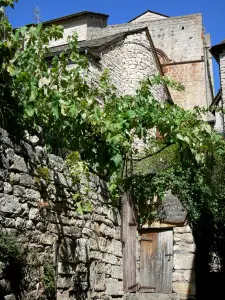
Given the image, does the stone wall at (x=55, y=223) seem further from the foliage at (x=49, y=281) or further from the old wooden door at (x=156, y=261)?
the old wooden door at (x=156, y=261)

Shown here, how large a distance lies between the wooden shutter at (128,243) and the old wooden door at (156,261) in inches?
31.9

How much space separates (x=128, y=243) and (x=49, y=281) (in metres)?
2.52

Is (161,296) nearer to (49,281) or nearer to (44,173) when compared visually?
(49,281)

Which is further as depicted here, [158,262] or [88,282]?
[158,262]

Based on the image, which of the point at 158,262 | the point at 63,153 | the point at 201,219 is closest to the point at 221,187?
the point at 201,219

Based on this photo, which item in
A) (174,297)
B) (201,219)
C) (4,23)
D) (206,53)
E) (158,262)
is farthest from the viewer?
(206,53)

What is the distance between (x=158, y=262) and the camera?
24.7ft

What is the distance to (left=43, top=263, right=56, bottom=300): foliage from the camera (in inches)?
159

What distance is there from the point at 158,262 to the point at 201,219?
4.06ft

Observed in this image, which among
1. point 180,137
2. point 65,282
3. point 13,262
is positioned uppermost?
point 180,137

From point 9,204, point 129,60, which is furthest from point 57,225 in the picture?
point 129,60

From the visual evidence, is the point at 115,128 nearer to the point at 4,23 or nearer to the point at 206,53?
the point at 4,23

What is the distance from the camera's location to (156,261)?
24.7ft

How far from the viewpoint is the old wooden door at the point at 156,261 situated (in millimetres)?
7386
